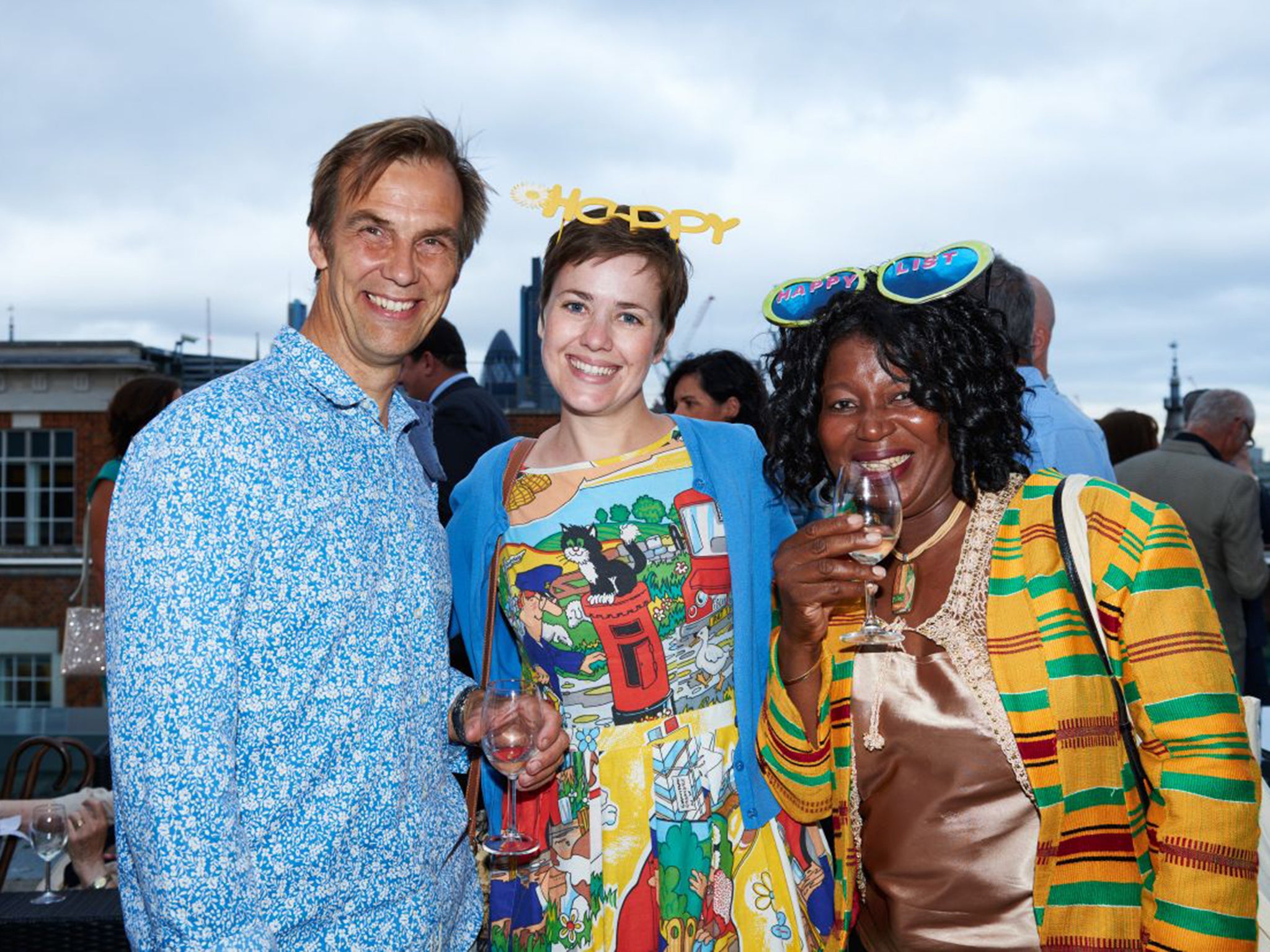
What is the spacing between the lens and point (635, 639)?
7.97 ft

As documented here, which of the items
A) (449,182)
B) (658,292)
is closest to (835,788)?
(658,292)

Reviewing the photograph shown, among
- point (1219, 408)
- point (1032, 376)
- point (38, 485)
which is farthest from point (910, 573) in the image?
point (38, 485)

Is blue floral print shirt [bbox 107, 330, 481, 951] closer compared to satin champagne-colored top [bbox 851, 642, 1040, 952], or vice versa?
blue floral print shirt [bbox 107, 330, 481, 951]

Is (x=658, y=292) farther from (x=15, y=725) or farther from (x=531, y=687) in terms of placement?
(x=15, y=725)

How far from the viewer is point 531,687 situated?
2.30 meters

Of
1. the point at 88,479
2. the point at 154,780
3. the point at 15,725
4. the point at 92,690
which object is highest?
the point at 88,479

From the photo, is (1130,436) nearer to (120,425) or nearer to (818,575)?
(818,575)

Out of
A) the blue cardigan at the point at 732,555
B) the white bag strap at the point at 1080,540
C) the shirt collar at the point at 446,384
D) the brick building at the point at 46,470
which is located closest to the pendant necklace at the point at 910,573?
the white bag strap at the point at 1080,540

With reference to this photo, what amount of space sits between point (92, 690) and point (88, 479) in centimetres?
724

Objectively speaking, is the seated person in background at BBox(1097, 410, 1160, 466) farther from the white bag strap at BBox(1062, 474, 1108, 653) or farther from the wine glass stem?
the wine glass stem

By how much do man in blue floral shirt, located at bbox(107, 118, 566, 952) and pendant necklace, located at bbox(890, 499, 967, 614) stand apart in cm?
77

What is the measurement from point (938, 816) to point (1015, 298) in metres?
2.02

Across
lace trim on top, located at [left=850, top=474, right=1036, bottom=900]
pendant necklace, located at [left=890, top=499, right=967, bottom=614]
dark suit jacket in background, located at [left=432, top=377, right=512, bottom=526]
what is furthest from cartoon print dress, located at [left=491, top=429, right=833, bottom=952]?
dark suit jacket in background, located at [left=432, top=377, right=512, bottom=526]

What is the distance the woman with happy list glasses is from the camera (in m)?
1.79
